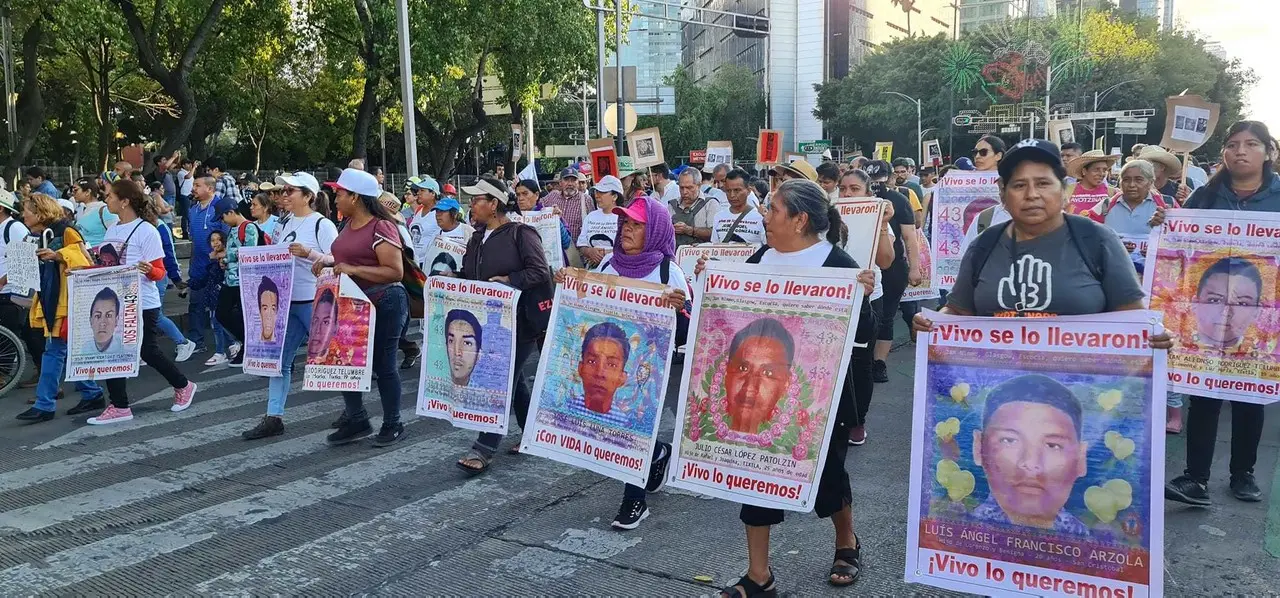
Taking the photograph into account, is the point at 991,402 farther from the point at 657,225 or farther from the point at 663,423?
the point at 663,423

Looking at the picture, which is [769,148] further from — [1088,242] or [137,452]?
[1088,242]

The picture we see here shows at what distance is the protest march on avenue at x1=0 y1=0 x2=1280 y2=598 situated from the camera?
3.15m

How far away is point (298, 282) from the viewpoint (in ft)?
22.7

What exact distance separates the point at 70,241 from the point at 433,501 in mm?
4177

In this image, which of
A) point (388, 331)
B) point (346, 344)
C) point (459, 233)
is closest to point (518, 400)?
point (388, 331)

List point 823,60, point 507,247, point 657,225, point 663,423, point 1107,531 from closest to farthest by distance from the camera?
point 1107,531, point 657,225, point 507,247, point 663,423, point 823,60

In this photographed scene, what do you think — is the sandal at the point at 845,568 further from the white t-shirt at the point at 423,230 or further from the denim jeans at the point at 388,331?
the white t-shirt at the point at 423,230

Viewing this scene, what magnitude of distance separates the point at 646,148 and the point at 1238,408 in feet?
28.5

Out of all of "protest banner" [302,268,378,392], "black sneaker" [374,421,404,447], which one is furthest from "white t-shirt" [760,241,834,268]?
"black sneaker" [374,421,404,447]

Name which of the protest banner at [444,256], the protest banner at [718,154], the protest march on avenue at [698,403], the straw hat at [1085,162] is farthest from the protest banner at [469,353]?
the protest banner at [718,154]

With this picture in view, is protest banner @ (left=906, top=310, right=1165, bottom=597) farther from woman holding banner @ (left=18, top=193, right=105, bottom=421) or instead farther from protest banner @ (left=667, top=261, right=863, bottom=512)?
woman holding banner @ (left=18, top=193, right=105, bottom=421)

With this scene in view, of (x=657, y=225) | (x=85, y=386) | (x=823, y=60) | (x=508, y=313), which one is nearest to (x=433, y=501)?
(x=508, y=313)

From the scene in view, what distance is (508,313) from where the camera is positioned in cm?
565

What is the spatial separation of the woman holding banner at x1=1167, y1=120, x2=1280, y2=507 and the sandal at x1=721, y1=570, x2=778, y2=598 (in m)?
2.43
